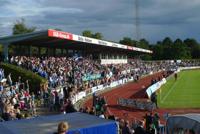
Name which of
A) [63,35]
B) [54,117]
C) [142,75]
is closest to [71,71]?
[63,35]

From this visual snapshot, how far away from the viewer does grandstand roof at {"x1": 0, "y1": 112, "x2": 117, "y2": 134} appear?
11406 mm

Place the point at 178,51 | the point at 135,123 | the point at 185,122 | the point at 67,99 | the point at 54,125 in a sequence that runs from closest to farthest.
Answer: the point at 54,125 → the point at 185,122 → the point at 135,123 → the point at 67,99 → the point at 178,51

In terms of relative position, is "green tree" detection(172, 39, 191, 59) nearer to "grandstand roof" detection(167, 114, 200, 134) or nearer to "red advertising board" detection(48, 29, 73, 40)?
"red advertising board" detection(48, 29, 73, 40)

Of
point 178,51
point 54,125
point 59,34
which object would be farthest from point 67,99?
point 178,51

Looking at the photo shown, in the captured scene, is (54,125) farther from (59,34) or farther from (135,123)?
(59,34)

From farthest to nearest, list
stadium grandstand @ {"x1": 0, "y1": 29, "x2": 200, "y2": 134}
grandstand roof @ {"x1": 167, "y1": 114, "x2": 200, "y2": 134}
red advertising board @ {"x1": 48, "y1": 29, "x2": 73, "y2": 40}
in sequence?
1. red advertising board @ {"x1": 48, "y1": 29, "x2": 73, "y2": 40}
2. stadium grandstand @ {"x1": 0, "y1": 29, "x2": 200, "y2": 134}
3. grandstand roof @ {"x1": 167, "y1": 114, "x2": 200, "y2": 134}

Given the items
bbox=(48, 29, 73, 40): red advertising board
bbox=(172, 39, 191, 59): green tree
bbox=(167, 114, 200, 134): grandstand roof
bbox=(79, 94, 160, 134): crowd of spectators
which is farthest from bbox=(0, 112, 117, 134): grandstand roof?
bbox=(172, 39, 191, 59): green tree

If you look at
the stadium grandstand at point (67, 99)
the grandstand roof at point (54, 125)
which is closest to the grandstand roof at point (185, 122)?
the stadium grandstand at point (67, 99)

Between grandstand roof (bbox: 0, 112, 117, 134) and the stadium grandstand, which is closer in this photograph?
grandstand roof (bbox: 0, 112, 117, 134)

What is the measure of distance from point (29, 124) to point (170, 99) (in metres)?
26.9

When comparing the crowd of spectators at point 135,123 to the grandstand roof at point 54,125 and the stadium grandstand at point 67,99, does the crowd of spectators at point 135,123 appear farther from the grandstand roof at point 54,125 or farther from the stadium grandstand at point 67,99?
the grandstand roof at point 54,125

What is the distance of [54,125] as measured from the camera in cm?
1176

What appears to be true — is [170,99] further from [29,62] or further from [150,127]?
[150,127]

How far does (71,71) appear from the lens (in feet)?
130
